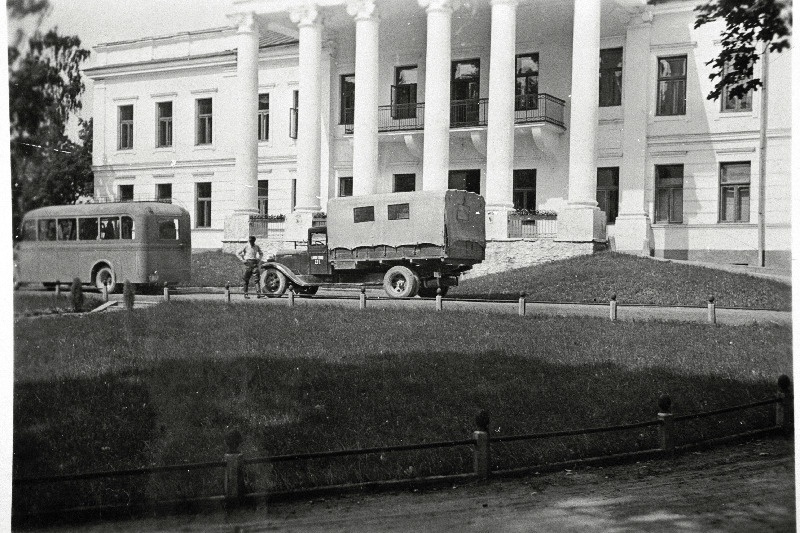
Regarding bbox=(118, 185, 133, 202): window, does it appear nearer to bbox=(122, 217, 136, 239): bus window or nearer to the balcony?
bbox=(122, 217, 136, 239): bus window

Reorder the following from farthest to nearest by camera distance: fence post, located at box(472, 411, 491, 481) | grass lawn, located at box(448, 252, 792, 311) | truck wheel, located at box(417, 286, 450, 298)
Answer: truck wheel, located at box(417, 286, 450, 298) < fence post, located at box(472, 411, 491, 481) < grass lawn, located at box(448, 252, 792, 311)

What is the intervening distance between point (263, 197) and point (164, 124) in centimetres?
37

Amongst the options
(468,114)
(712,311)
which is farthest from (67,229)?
(712,311)

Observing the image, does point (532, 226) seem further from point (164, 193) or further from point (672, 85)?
point (164, 193)

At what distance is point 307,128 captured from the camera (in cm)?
238

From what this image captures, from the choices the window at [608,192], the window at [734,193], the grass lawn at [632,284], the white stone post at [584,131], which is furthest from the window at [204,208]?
the window at [734,193]

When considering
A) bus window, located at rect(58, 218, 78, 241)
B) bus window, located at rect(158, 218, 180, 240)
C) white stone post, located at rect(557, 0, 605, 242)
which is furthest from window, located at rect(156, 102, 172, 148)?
white stone post, located at rect(557, 0, 605, 242)

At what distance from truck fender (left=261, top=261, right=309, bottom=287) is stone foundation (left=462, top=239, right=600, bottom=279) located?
0.56 metres

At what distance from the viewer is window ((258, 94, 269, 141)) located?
93.4 inches

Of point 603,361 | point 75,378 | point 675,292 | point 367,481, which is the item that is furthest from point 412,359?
point 75,378

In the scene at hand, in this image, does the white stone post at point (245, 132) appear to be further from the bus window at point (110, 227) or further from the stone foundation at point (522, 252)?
the stone foundation at point (522, 252)

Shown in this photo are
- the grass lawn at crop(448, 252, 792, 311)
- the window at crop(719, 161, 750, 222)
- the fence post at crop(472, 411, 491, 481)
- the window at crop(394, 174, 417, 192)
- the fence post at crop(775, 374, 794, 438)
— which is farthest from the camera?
the window at crop(394, 174, 417, 192)

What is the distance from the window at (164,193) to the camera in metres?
2.28

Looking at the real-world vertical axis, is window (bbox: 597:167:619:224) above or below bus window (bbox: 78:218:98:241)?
above
